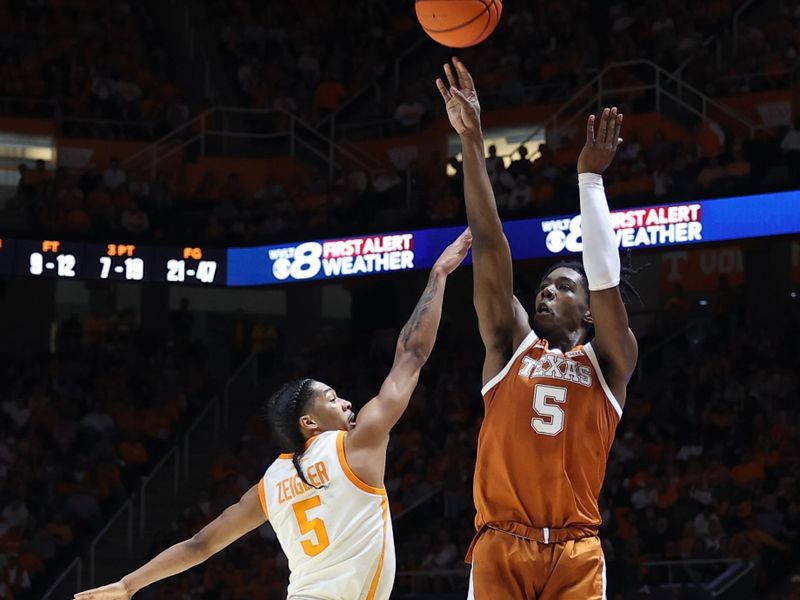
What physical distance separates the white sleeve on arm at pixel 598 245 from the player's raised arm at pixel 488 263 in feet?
1.05

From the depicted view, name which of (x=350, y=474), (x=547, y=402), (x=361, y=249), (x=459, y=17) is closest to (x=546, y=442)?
(x=547, y=402)

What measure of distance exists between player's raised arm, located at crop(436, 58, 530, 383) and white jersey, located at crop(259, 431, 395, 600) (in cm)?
67

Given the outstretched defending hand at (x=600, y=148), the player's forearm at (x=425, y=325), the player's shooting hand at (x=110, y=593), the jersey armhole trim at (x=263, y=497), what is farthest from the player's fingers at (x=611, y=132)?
the player's shooting hand at (x=110, y=593)

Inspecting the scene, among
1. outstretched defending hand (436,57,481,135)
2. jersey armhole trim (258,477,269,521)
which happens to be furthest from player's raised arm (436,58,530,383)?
jersey armhole trim (258,477,269,521)

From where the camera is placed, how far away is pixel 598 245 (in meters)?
4.79

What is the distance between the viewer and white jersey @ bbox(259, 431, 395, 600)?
5152mm

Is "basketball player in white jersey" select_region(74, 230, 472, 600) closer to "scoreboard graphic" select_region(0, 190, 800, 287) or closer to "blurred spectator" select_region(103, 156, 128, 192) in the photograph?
"scoreboard graphic" select_region(0, 190, 800, 287)

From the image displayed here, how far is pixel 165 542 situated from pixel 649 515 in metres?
5.81

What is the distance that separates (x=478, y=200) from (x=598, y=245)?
499mm

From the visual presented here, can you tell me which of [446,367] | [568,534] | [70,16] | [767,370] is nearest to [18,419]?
[446,367]

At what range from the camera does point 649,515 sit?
45.2ft

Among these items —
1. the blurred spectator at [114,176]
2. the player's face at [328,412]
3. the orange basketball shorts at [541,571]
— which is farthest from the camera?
the blurred spectator at [114,176]

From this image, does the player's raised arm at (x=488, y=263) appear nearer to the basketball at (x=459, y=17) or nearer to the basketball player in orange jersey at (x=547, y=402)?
the basketball player in orange jersey at (x=547, y=402)

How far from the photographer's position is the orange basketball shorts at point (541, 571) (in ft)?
15.5
